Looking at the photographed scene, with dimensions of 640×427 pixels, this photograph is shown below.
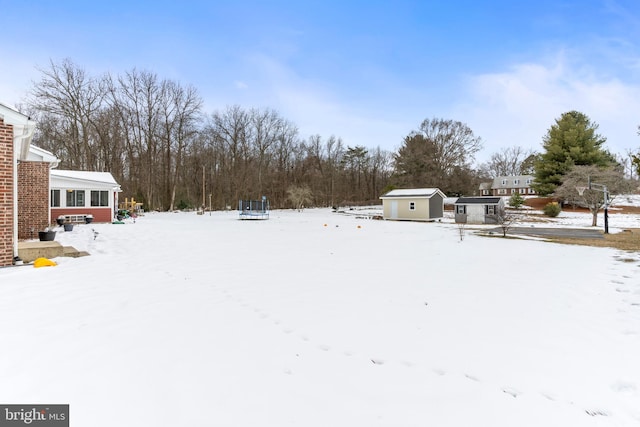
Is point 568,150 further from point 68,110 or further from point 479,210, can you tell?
point 68,110

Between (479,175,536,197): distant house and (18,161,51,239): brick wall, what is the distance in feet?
215

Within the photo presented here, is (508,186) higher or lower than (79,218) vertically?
higher

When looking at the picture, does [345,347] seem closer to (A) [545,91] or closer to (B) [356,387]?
(B) [356,387]

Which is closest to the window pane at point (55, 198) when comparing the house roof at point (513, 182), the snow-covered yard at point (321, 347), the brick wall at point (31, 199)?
the brick wall at point (31, 199)

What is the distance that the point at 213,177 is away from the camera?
4681 cm

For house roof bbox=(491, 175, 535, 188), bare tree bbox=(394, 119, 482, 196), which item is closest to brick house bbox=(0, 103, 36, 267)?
bare tree bbox=(394, 119, 482, 196)

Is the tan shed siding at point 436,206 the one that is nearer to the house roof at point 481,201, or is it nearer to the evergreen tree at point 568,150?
the house roof at point 481,201

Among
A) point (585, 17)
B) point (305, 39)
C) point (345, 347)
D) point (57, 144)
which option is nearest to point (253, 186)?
point (57, 144)

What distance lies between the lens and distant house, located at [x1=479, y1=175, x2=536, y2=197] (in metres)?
58.7

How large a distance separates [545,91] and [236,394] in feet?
74.3

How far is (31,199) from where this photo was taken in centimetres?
1268

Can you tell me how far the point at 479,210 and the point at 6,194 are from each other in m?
28.7

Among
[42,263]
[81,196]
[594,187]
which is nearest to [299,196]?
[81,196]

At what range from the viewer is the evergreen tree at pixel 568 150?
3594 centimetres
